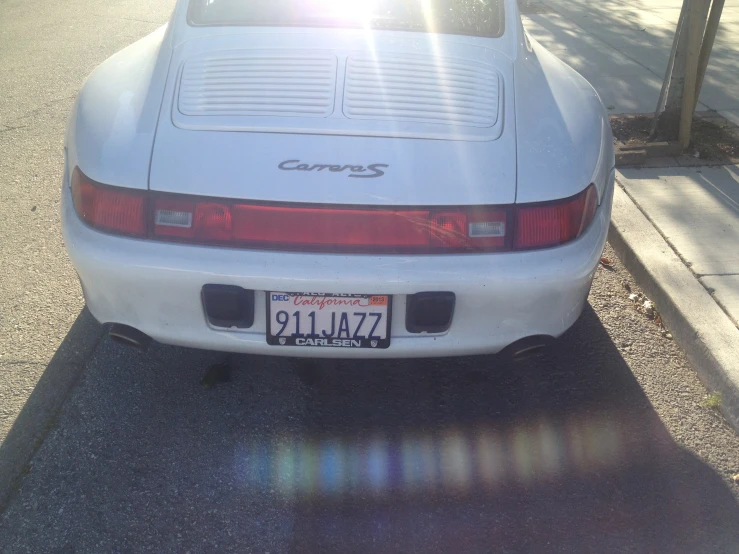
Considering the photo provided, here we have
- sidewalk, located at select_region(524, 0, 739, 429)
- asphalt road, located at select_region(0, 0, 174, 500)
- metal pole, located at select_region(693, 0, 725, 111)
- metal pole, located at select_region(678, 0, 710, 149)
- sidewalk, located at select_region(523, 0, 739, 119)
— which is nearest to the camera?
asphalt road, located at select_region(0, 0, 174, 500)

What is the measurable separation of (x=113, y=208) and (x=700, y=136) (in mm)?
4375

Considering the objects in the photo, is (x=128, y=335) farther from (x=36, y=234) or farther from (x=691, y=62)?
(x=691, y=62)

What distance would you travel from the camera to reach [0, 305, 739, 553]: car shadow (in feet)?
7.90

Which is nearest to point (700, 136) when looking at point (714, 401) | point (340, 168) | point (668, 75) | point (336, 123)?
point (668, 75)

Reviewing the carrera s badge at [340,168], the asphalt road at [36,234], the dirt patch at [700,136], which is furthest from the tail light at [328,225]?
the dirt patch at [700,136]

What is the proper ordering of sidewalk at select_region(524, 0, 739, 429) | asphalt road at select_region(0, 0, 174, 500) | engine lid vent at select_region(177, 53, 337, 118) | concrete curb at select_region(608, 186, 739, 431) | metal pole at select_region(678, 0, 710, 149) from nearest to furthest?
engine lid vent at select_region(177, 53, 337, 118), asphalt road at select_region(0, 0, 174, 500), concrete curb at select_region(608, 186, 739, 431), sidewalk at select_region(524, 0, 739, 429), metal pole at select_region(678, 0, 710, 149)

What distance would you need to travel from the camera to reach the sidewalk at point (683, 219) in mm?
3273

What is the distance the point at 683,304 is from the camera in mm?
3455

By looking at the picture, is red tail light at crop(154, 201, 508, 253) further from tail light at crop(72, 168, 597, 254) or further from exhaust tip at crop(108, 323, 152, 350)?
exhaust tip at crop(108, 323, 152, 350)

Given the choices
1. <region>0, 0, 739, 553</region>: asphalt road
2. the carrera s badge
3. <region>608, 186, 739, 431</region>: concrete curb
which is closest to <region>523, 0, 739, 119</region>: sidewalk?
<region>608, 186, 739, 431</region>: concrete curb

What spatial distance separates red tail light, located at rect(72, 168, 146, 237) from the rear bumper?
0.03 meters

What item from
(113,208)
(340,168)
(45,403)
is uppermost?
(340,168)

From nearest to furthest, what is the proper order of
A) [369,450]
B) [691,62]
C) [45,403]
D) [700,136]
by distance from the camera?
[369,450] → [45,403] → [691,62] → [700,136]

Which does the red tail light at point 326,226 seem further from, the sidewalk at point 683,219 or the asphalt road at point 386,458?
the sidewalk at point 683,219
